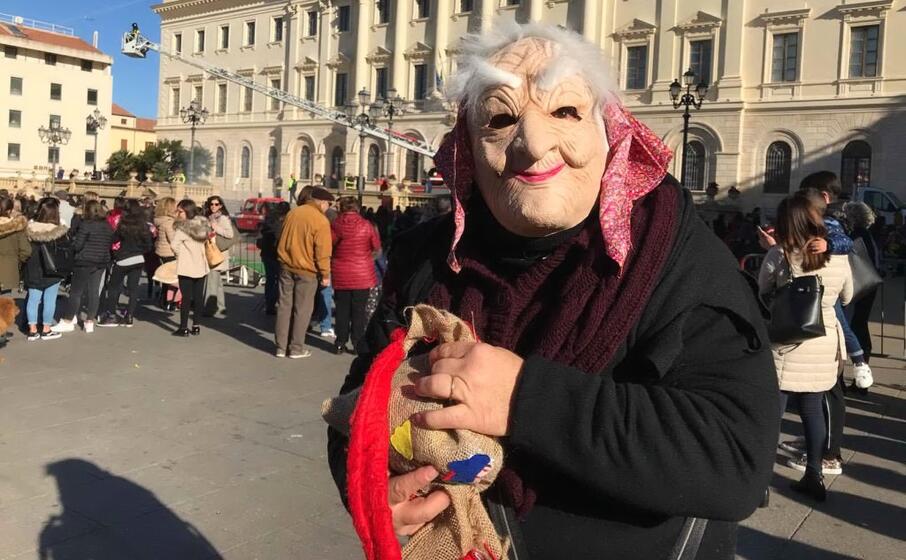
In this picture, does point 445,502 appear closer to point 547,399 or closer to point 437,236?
point 547,399

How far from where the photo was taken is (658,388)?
121cm

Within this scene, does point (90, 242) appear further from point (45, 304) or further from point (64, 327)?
point (64, 327)

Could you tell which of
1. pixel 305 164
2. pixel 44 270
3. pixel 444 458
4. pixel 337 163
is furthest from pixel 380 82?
pixel 444 458

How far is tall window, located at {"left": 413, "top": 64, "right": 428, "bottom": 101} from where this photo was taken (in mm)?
44000

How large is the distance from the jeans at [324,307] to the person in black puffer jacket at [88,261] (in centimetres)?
270

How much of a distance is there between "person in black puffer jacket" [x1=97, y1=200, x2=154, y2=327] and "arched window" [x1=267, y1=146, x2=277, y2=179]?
4079 centimetres

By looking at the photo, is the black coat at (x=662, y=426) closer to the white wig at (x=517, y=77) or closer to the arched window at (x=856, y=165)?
the white wig at (x=517, y=77)

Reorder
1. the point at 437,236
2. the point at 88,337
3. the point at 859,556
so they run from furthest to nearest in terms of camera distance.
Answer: the point at 88,337 < the point at 859,556 < the point at 437,236

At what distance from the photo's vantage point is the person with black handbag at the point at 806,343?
15.5 ft

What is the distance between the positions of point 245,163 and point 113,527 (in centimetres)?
5074

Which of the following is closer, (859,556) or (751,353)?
(751,353)

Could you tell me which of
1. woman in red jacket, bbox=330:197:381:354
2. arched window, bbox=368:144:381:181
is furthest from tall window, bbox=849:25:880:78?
woman in red jacket, bbox=330:197:381:354

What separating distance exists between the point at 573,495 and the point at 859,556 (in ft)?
11.0

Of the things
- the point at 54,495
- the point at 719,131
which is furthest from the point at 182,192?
the point at 54,495
